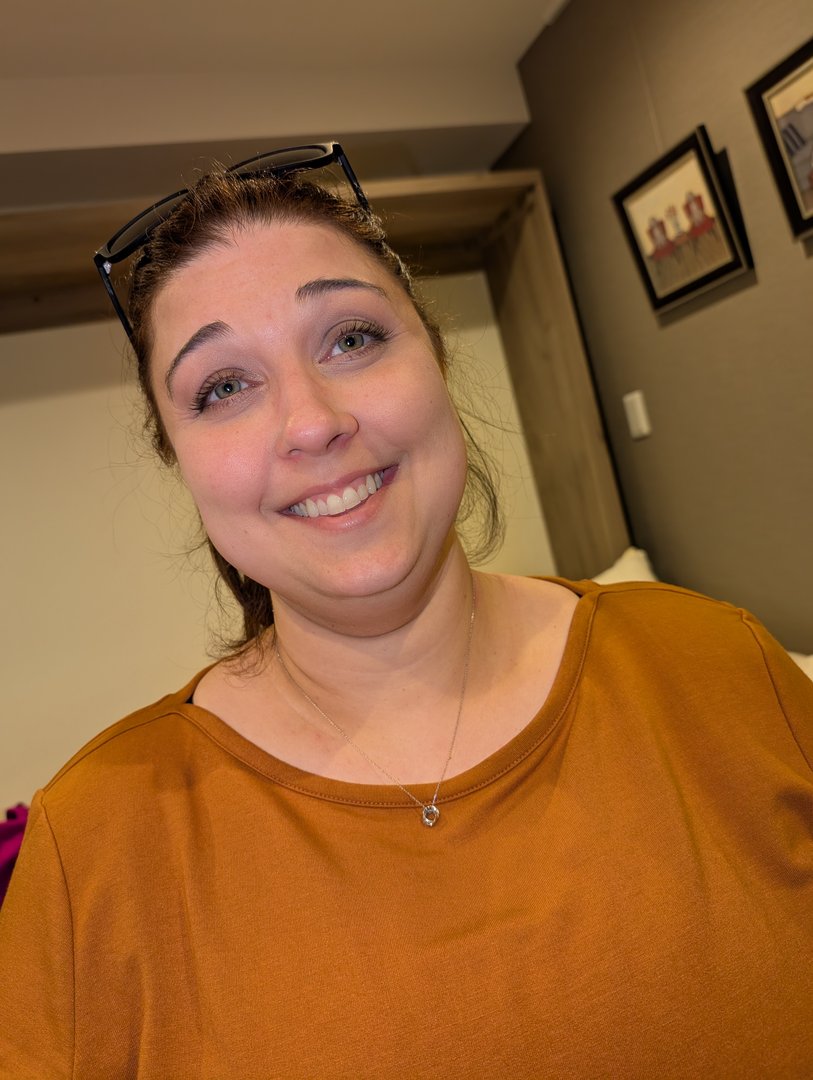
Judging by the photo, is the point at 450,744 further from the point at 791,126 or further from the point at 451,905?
the point at 791,126

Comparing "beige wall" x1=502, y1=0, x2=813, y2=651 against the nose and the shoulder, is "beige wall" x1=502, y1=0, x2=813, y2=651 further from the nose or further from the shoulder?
the shoulder

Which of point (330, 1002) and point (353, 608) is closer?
point (330, 1002)

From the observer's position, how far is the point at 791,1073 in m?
0.78

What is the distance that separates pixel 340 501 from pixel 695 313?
5.50 ft

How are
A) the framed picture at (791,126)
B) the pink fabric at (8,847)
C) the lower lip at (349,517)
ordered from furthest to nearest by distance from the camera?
the framed picture at (791,126) → the pink fabric at (8,847) → the lower lip at (349,517)

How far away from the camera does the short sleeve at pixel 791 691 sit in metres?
0.93

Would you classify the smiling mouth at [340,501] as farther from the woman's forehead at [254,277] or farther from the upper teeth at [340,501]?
the woman's forehead at [254,277]

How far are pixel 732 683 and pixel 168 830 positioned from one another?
2.12 ft

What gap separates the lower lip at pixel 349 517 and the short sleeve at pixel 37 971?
1.40 feet

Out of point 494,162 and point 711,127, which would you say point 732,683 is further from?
point 494,162

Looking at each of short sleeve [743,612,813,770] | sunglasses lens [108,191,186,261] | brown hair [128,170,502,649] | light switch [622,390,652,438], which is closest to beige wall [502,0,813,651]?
light switch [622,390,652,438]

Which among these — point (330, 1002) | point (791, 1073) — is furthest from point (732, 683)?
point (330, 1002)

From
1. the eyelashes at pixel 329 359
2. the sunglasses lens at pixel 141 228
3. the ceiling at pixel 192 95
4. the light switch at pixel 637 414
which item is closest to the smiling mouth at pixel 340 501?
the eyelashes at pixel 329 359

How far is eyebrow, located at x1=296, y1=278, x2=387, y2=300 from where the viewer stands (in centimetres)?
87
